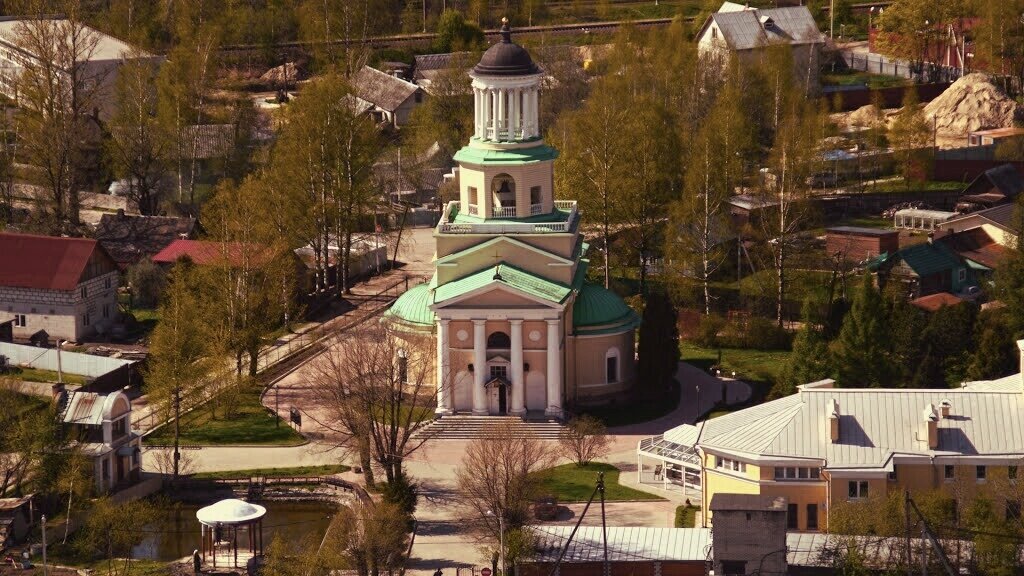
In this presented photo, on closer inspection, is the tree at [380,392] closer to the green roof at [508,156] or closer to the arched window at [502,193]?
the arched window at [502,193]

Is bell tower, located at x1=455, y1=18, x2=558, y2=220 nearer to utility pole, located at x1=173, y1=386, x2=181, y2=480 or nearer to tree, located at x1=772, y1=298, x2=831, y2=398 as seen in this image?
tree, located at x1=772, y1=298, x2=831, y2=398

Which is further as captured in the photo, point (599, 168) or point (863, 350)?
point (599, 168)

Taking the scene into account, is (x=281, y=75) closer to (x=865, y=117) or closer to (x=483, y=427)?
(x=865, y=117)

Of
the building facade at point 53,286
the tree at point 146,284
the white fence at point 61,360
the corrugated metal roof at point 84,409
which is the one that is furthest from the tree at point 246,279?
the corrugated metal roof at point 84,409

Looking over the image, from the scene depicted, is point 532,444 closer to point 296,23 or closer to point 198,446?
point 198,446

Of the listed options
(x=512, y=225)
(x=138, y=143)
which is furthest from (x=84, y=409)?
(x=138, y=143)

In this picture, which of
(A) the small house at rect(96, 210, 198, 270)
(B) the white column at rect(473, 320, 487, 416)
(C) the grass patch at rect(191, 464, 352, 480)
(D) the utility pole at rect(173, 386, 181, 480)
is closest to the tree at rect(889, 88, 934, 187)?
(A) the small house at rect(96, 210, 198, 270)
